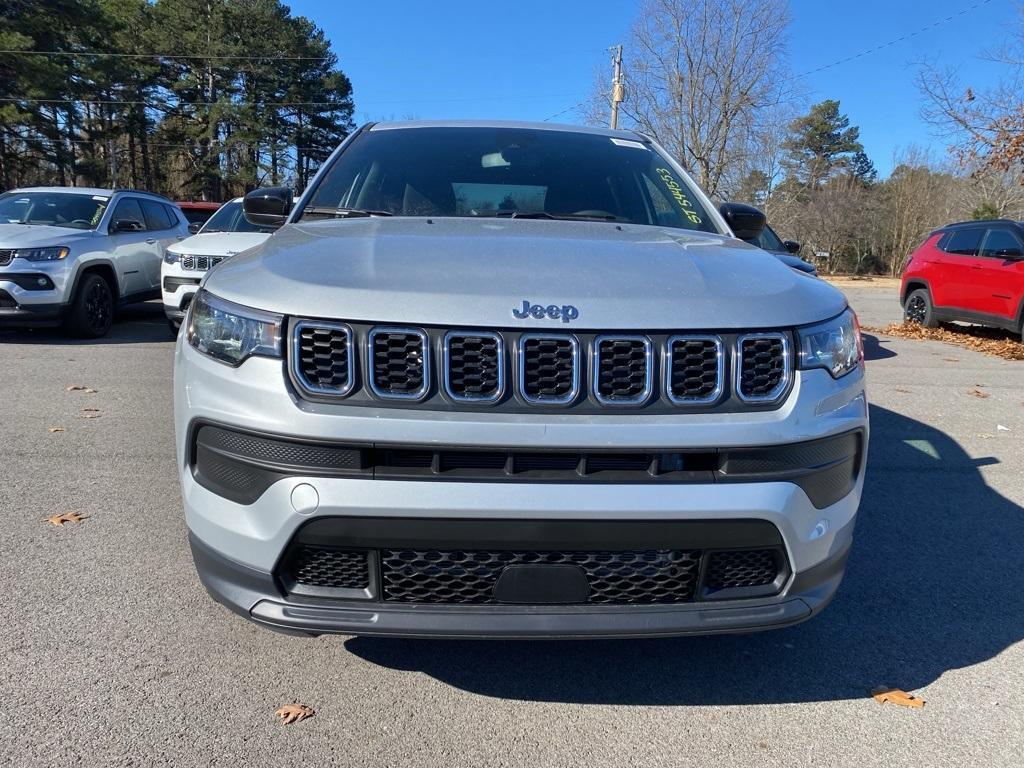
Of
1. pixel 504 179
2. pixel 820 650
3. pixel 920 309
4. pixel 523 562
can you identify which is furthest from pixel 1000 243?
pixel 523 562

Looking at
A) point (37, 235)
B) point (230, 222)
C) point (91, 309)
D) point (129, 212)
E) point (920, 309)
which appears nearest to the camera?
point (37, 235)

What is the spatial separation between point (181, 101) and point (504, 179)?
47.7 m

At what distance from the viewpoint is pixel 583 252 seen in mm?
2285

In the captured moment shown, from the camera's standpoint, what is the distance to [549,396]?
1.88m

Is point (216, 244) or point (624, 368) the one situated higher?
point (624, 368)

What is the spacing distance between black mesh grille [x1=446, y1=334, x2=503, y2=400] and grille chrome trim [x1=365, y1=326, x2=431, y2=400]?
0.19 ft

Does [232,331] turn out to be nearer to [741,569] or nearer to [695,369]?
[695,369]

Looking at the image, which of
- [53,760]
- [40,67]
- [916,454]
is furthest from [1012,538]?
[40,67]

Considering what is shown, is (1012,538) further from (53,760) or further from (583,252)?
(53,760)

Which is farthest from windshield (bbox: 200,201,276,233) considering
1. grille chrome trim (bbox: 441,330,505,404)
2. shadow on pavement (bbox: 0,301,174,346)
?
grille chrome trim (bbox: 441,330,505,404)

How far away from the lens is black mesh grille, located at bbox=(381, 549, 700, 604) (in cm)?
192

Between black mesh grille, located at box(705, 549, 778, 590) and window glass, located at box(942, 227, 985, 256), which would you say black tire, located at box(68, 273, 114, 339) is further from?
window glass, located at box(942, 227, 985, 256)

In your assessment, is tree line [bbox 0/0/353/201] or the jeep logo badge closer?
the jeep logo badge

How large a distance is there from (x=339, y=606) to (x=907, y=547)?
2844 mm
